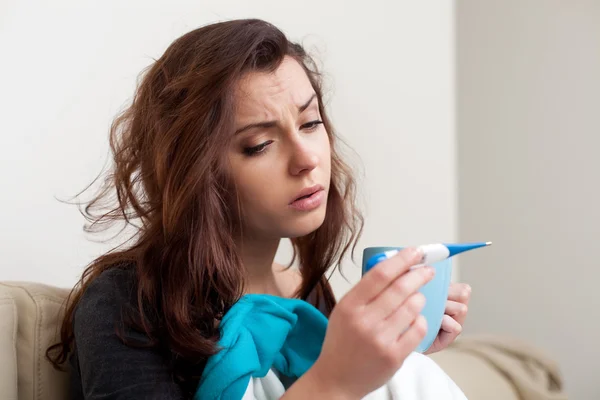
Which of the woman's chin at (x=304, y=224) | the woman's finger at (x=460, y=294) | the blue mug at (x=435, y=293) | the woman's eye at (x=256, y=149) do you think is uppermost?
the woman's eye at (x=256, y=149)

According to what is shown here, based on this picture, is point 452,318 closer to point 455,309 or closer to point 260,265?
point 455,309

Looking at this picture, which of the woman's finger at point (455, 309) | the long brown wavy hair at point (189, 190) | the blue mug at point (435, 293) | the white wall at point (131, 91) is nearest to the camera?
the blue mug at point (435, 293)

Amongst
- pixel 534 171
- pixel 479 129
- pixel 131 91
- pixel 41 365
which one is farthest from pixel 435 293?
pixel 479 129

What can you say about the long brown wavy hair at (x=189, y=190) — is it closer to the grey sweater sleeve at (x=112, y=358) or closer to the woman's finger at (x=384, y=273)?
the grey sweater sleeve at (x=112, y=358)

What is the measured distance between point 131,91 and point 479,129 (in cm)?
109

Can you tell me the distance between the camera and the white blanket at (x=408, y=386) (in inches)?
36.1

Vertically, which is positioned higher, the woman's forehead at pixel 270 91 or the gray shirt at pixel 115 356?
the woman's forehead at pixel 270 91

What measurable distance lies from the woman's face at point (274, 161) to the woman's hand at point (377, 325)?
0.26 meters

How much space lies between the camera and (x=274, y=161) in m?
0.93

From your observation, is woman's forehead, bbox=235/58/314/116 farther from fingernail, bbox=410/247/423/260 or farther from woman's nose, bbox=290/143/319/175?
fingernail, bbox=410/247/423/260

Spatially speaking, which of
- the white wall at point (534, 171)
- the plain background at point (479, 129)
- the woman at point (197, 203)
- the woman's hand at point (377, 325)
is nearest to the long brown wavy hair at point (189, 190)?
the woman at point (197, 203)

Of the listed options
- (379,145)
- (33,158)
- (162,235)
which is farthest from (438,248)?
(379,145)

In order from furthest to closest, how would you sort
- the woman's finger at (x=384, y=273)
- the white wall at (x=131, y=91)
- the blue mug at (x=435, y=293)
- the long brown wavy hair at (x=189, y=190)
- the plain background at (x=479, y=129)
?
the plain background at (x=479, y=129) < the white wall at (x=131, y=91) < the long brown wavy hair at (x=189, y=190) < the blue mug at (x=435, y=293) < the woman's finger at (x=384, y=273)

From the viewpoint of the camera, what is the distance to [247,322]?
93cm
